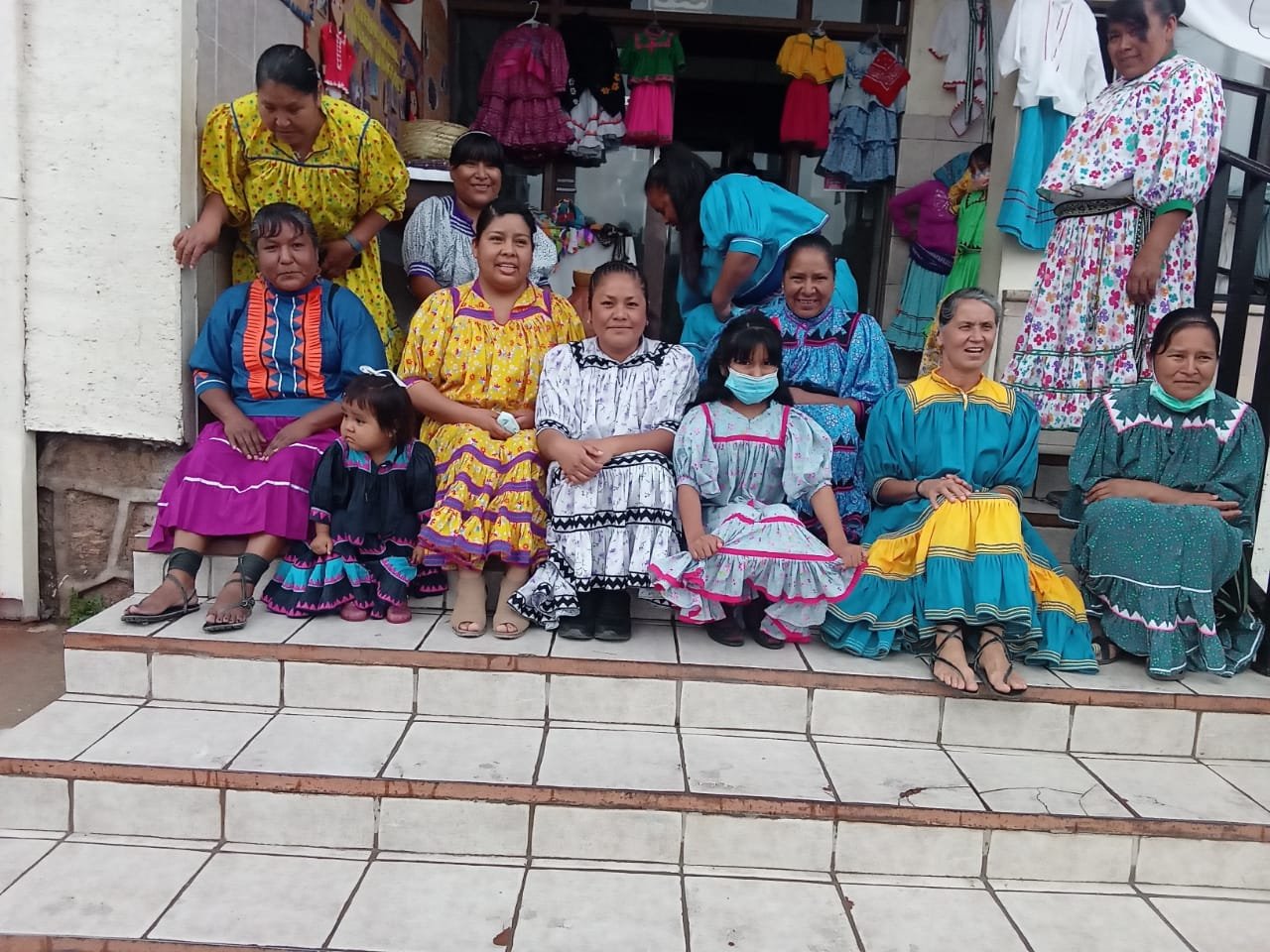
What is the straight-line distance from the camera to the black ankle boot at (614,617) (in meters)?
2.98

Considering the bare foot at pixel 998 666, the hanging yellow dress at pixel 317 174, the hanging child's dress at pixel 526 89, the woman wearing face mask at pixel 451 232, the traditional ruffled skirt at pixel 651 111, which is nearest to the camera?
the bare foot at pixel 998 666

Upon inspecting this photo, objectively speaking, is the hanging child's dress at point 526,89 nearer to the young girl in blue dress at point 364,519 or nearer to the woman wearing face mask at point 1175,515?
the young girl in blue dress at point 364,519

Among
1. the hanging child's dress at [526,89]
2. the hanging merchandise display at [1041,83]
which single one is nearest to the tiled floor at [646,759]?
the hanging merchandise display at [1041,83]

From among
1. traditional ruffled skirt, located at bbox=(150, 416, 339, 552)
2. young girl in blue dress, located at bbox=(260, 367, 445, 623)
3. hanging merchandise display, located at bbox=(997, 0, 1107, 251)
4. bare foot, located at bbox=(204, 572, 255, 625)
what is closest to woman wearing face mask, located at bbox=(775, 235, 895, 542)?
hanging merchandise display, located at bbox=(997, 0, 1107, 251)

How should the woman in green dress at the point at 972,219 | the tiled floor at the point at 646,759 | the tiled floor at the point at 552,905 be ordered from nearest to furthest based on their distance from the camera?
the tiled floor at the point at 552,905 → the tiled floor at the point at 646,759 → the woman in green dress at the point at 972,219

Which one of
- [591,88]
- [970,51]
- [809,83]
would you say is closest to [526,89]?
[591,88]

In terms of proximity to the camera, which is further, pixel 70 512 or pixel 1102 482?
pixel 70 512

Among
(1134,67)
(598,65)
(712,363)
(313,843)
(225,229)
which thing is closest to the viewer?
(313,843)

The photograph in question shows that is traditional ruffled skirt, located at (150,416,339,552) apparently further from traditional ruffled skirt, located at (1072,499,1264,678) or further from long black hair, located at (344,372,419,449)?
traditional ruffled skirt, located at (1072,499,1264,678)

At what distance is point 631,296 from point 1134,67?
2.16 metres

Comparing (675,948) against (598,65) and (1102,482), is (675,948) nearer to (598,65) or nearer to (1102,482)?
(1102,482)

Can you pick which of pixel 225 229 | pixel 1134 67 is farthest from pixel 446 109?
pixel 1134 67

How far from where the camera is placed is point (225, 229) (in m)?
3.69

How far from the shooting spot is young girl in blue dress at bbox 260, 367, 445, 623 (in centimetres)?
307
